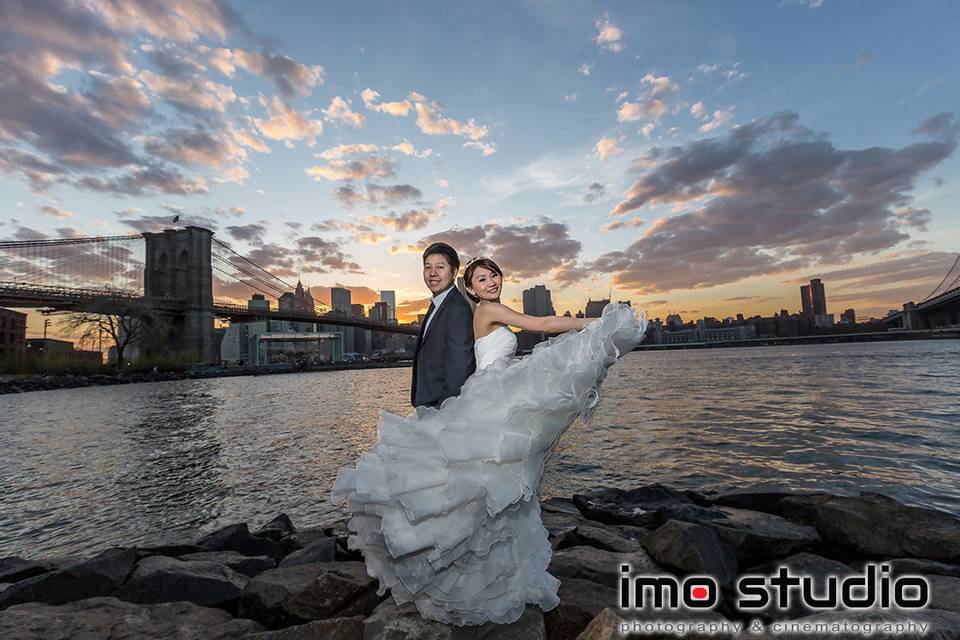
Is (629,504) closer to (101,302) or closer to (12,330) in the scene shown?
(101,302)

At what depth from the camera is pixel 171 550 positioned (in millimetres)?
5418

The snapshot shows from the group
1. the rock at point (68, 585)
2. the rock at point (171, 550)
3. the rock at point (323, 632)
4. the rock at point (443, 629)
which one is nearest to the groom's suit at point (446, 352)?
the rock at point (443, 629)

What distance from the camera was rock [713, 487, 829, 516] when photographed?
19.7 feet

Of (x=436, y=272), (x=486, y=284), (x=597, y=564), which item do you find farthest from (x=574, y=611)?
(x=436, y=272)

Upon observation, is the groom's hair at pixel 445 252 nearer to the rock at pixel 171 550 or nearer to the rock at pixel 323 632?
the rock at pixel 323 632

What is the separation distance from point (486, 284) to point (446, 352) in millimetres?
558

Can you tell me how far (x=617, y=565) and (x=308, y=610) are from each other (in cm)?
260

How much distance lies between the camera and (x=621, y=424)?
15.4m

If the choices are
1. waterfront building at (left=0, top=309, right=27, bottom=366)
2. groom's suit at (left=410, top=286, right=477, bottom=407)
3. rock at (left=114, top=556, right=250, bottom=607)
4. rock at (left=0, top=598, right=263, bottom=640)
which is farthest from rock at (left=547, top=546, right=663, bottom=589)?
waterfront building at (left=0, top=309, right=27, bottom=366)

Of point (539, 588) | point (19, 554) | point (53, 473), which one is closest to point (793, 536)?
point (539, 588)

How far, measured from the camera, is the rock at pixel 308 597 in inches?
145

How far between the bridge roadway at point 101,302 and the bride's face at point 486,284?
4510cm

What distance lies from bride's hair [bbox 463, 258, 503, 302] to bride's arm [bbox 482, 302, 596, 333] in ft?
0.79

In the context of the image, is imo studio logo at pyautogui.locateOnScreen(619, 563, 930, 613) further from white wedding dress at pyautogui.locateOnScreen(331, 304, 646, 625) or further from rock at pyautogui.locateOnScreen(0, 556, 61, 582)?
rock at pyautogui.locateOnScreen(0, 556, 61, 582)
